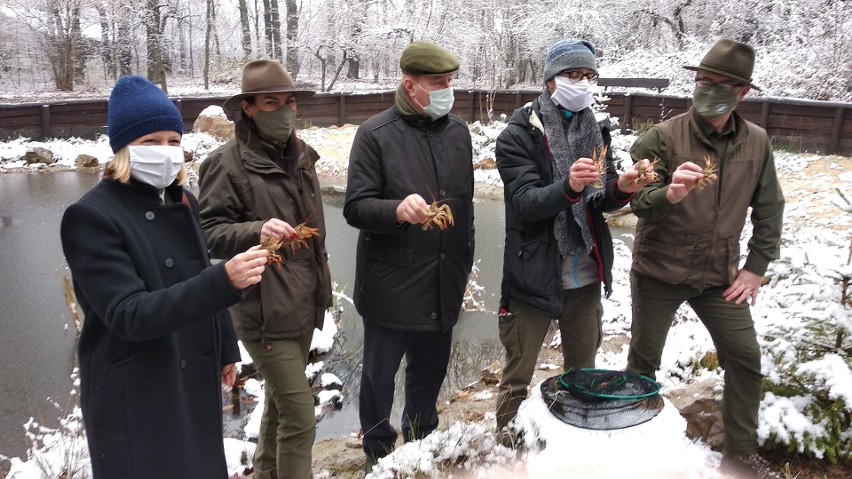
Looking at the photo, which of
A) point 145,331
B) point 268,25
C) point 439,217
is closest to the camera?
point 145,331

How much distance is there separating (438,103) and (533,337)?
125 centimetres

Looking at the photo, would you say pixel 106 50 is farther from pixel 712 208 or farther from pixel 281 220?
pixel 712 208

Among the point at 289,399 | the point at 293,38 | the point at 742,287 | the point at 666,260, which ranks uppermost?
the point at 293,38

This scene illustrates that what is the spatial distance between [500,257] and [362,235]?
614 centimetres

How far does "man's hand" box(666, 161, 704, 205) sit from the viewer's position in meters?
2.95

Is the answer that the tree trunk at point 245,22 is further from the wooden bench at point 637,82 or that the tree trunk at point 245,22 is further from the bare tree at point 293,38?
the wooden bench at point 637,82

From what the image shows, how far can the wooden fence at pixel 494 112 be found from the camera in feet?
44.2

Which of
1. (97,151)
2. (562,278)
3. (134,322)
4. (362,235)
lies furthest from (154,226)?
(97,151)

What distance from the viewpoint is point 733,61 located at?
3.21 metres

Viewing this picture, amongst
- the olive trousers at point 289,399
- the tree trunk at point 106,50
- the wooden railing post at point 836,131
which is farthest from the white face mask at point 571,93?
the tree trunk at point 106,50

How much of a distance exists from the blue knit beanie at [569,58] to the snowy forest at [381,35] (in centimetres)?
1835

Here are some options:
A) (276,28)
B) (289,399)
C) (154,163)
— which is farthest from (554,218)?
(276,28)

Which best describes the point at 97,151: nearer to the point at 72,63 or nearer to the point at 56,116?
the point at 56,116

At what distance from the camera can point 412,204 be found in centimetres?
282
